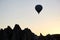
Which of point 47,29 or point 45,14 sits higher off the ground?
point 45,14

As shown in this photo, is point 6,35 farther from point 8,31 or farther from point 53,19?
point 53,19

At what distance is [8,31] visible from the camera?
10.1 feet

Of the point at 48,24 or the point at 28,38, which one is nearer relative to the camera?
the point at 28,38

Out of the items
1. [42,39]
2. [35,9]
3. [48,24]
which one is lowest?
[42,39]

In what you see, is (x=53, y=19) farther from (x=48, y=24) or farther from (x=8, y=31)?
(x=8, y=31)

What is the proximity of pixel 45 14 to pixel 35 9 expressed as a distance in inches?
10.4

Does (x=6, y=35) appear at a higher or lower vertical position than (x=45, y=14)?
lower

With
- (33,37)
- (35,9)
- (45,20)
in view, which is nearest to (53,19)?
(45,20)

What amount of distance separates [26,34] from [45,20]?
1.07 meters

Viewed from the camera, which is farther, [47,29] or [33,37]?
[47,29]

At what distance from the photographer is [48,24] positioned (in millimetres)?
3965

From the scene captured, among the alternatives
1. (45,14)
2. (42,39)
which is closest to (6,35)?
(42,39)

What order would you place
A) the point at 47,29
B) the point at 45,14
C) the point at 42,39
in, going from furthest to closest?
the point at 45,14
the point at 47,29
the point at 42,39

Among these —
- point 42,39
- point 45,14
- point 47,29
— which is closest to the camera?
point 42,39
